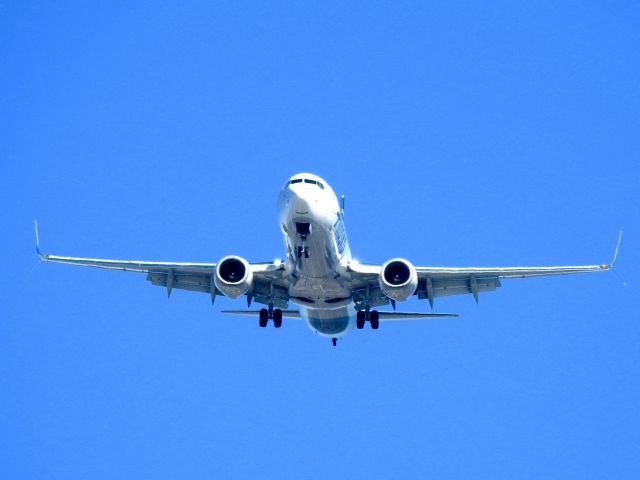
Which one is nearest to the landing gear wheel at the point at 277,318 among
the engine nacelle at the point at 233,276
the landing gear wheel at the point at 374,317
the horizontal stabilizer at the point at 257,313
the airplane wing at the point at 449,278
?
the horizontal stabilizer at the point at 257,313

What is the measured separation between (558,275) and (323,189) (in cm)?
1005

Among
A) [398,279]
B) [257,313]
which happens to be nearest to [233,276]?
[257,313]

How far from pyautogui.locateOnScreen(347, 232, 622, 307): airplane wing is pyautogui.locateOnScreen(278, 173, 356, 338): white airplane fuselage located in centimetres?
72

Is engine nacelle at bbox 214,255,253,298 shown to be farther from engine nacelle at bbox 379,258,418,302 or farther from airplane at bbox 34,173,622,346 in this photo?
engine nacelle at bbox 379,258,418,302

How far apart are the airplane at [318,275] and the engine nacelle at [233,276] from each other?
0.04m

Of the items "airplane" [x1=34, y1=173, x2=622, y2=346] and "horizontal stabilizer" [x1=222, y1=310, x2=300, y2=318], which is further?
"horizontal stabilizer" [x1=222, y1=310, x2=300, y2=318]

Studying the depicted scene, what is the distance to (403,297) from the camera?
3731 centimetres

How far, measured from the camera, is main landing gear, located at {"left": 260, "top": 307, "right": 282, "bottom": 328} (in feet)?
136

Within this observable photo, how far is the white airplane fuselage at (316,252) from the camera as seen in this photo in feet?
116

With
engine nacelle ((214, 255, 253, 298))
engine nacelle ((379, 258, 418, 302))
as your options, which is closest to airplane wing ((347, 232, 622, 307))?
engine nacelle ((379, 258, 418, 302))

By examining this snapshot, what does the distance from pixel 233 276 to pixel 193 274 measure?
4819 millimetres

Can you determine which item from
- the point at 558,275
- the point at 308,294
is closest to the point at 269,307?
the point at 308,294

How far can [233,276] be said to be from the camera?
37.5 meters

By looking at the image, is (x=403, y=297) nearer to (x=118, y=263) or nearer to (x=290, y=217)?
(x=290, y=217)
